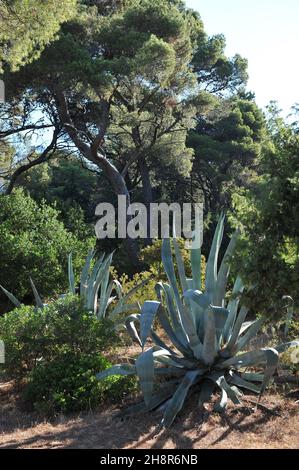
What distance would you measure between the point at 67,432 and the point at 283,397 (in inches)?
79.5

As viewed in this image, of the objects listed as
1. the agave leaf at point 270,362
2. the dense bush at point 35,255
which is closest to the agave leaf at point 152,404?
the agave leaf at point 270,362

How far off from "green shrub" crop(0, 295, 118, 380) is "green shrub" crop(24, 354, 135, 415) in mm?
285

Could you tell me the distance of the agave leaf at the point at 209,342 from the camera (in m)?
5.00

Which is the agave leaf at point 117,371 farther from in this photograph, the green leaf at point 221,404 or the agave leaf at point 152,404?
the green leaf at point 221,404

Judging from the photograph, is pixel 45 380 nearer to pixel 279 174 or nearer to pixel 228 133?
pixel 279 174

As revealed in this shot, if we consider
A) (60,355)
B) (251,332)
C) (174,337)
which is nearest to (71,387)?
(60,355)

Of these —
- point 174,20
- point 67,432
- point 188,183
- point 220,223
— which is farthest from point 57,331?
point 188,183

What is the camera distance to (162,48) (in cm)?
1412

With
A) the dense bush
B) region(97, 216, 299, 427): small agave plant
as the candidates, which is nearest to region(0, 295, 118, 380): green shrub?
region(97, 216, 299, 427): small agave plant

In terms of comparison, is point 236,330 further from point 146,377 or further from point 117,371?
point 146,377

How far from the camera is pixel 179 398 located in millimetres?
4992

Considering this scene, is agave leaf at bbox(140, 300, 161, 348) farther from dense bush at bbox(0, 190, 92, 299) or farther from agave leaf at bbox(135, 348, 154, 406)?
dense bush at bbox(0, 190, 92, 299)

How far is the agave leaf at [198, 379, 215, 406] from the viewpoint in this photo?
519 cm

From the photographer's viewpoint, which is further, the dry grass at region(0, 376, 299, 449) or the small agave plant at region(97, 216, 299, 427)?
the small agave plant at region(97, 216, 299, 427)
